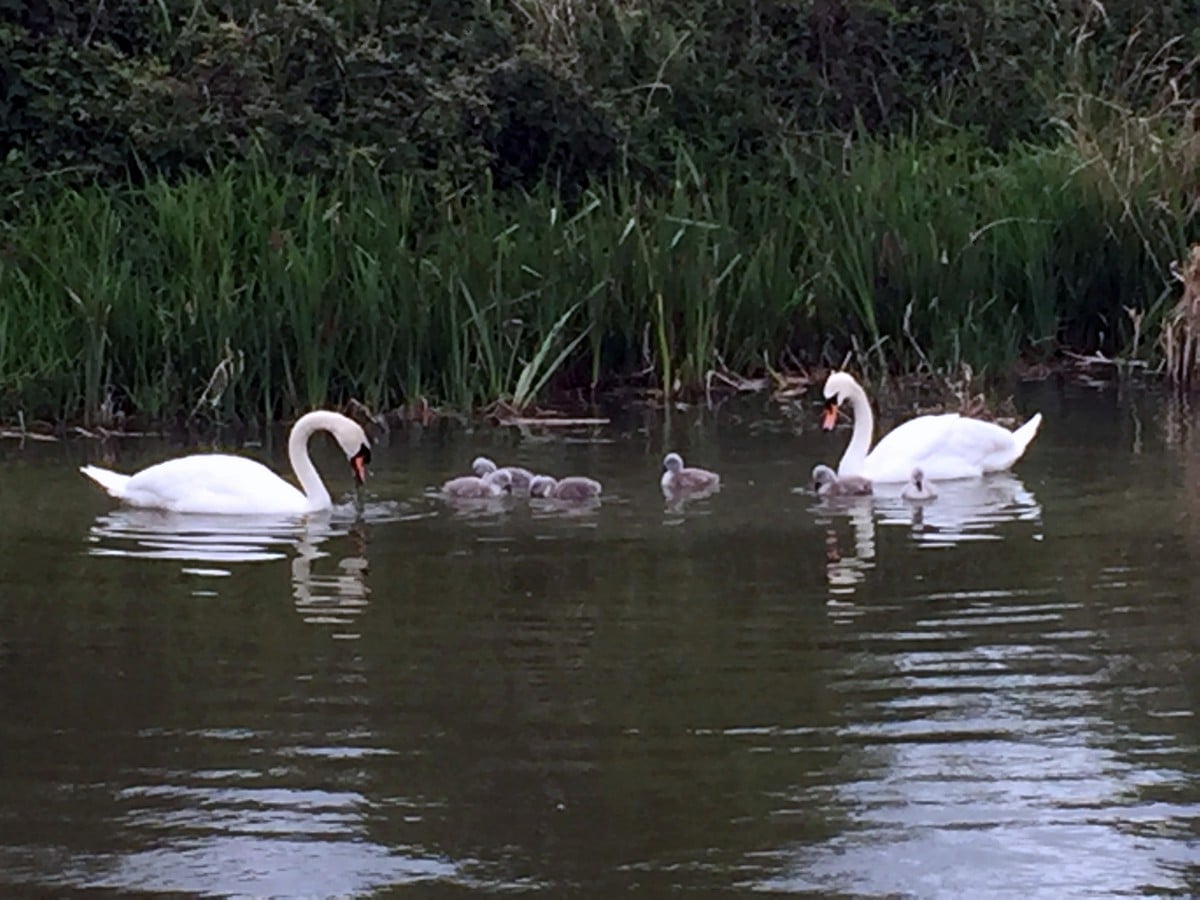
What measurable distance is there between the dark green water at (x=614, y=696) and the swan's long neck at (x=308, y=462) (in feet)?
0.99

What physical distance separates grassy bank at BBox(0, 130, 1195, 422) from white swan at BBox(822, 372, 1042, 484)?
9.68 feet

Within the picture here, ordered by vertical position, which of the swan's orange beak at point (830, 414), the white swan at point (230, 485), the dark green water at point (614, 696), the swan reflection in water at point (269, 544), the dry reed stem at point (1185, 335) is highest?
the dry reed stem at point (1185, 335)

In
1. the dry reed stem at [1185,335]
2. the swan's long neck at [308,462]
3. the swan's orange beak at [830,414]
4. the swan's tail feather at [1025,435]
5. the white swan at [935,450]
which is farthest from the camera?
the dry reed stem at [1185,335]

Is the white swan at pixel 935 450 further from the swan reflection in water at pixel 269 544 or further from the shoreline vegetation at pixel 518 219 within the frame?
the shoreline vegetation at pixel 518 219

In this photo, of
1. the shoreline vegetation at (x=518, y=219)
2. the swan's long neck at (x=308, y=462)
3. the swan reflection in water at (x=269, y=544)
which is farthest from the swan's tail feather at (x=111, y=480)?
the shoreline vegetation at (x=518, y=219)

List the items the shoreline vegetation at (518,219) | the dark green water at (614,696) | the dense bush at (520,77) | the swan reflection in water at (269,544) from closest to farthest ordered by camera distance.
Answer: the dark green water at (614,696)
the swan reflection in water at (269,544)
the shoreline vegetation at (518,219)
the dense bush at (520,77)

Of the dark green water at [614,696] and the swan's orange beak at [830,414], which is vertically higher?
the swan's orange beak at [830,414]

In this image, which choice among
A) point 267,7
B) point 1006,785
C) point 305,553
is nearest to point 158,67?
point 267,7

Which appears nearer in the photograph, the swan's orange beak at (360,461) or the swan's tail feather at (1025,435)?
the swan's orange beak at (360,461)

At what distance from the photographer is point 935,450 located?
12.9 meters

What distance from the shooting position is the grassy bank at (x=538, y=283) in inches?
591

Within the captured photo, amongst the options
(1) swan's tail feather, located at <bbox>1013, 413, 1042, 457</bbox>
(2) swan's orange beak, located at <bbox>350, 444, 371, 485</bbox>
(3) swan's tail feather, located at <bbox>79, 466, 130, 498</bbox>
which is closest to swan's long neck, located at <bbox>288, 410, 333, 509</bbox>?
(2) swan's orange beak, located at <bbox>350, 444, 371, 485</bbox>

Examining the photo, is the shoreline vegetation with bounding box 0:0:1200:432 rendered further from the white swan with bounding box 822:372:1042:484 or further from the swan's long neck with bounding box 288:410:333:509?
the white swan with bounding box 822:372:1042:484

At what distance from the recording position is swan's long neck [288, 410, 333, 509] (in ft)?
39.5
